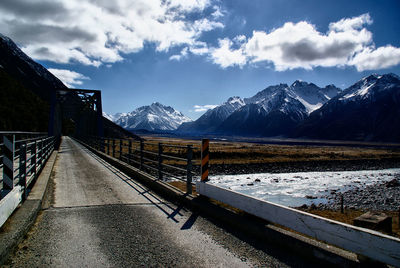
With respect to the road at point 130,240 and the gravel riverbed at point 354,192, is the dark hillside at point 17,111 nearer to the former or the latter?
the gravel riverbed at point 354,192

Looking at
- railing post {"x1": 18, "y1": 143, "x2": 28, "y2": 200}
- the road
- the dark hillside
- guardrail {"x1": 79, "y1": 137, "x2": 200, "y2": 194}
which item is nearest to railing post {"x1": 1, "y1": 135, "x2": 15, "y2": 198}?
railing post {"x1": 18, "y1": 143, "x2": 28, "y2": 200}

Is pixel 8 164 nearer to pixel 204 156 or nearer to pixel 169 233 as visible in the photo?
pixel 169 233

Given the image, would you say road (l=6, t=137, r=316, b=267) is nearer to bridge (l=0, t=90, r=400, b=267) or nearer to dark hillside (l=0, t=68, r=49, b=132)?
bridge (l=0, t=90, r=400, b=267)

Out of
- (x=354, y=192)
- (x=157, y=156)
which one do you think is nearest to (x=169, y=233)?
(x=157, y=156)

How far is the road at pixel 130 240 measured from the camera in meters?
3.41

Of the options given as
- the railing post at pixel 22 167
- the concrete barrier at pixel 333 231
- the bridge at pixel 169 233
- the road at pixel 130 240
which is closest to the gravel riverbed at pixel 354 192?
the bridge at pixel 169 233

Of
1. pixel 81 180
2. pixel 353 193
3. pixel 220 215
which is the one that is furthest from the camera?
pixel 353 193

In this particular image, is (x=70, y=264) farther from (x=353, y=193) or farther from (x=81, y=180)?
(x=353, y=193)

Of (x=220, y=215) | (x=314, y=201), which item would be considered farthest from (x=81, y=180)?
(x=314, y=201)

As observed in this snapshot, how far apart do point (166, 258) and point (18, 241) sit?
2221mm

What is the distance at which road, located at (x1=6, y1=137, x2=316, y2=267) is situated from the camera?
341 cm

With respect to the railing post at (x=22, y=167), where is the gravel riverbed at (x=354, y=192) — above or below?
below

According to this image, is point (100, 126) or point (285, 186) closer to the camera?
point (285, 186)

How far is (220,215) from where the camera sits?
509 centimetres
